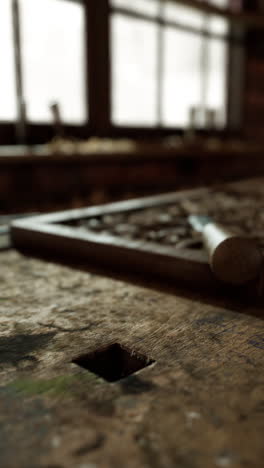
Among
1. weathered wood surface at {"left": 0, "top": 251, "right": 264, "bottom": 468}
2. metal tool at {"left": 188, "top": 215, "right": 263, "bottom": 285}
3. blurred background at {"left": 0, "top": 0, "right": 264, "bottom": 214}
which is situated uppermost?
blurred background at {"left": 0, "top": 0, "right": 264, "bottom": 214}

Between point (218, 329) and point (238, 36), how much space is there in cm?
1033

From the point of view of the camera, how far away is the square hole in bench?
107cm

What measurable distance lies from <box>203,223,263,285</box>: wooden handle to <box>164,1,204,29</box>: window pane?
7.62 metres

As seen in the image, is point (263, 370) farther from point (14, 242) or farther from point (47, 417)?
point (14, 242)

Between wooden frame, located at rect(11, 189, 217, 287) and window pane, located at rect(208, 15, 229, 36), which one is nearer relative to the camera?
wooden frame, located at rect(11, 189, 217, 287)

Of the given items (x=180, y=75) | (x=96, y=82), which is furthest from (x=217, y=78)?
(x=96, y=82)

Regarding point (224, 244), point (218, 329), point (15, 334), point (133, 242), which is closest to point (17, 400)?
point (15, 334)

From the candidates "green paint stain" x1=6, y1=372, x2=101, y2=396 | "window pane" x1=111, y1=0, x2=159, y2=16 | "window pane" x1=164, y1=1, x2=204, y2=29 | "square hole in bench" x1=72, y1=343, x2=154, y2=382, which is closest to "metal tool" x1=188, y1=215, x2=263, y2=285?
"square hole in bench" x1=72, y1=343, x2=154, y2=382

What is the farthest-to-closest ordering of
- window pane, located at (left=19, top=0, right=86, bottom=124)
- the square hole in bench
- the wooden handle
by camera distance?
window pane, located at (left=19, top=0, right=86, bottom=124)
the wooden handle
the square hole in bench

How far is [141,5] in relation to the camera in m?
7.74

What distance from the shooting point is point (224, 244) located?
1354mm

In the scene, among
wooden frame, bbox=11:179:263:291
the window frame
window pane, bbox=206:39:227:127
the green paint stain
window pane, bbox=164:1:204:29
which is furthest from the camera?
window pane, bbox=206:39:227:127

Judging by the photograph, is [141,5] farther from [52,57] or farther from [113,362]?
[113,362]

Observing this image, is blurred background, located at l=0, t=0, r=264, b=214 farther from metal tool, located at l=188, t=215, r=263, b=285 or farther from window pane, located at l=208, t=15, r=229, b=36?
metal tool, located at l=188, t=215, r=263, b=285
